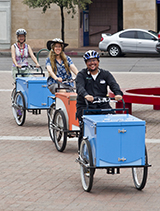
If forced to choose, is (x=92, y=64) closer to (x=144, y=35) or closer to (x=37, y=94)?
(x=37, y=94)

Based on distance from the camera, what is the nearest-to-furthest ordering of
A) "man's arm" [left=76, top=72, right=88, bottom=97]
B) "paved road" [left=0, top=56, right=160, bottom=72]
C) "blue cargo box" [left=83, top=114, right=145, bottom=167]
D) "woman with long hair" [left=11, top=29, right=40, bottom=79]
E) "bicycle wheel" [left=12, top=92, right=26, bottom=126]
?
"blue cargo box" [left=83, top=114, right=145, bottom=167] → "man's arm" [left=76, top=72, right=88, bottom=97] → "bicycle wheel" [left=12, top=92, right=26, bottom=126] → "woman with long hair" [left=11, top=29, right=40, bottom=79] → "paved road" [left=0, top=56, right=160, bottom=72]

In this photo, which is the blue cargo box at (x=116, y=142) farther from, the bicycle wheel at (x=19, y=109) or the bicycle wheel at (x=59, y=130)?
the bicycle wheel at (x=19, y=109)

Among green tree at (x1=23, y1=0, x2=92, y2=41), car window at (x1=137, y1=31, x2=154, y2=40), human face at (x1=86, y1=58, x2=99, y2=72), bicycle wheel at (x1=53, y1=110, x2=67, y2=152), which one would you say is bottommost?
bicycle wheel at (x1=53, y1=110, x2=67, y2=152)

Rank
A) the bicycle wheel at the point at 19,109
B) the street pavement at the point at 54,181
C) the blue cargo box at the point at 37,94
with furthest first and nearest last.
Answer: the bicycle wheel at the point at 19,109 → the blue cargo box at the point at 37,94 → the street pavement at the point at 54,181

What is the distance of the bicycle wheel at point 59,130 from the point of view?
8194mm

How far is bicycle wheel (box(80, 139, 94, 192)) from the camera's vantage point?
607 centimetres

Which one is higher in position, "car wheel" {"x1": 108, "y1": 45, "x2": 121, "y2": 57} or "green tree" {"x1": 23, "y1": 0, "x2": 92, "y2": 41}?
"green tree" {"x1": 23, "y1": 0, "x2": 92, "y2": 41}

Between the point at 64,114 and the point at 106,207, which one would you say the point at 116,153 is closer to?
the point at 106,207

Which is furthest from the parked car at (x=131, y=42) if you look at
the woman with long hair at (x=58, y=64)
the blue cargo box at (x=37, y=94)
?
the woman with long hair at (x=58, y=64)

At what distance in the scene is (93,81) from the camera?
6.90 m

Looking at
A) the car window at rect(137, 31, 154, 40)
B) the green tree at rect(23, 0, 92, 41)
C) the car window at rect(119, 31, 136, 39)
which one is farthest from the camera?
the green tree at rect(23, 0, 92, 41)

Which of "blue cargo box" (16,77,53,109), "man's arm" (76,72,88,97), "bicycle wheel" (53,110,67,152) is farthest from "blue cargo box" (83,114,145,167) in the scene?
"blue cargo box" (16,77,53,109)

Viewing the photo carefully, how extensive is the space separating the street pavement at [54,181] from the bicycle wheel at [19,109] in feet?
1.30

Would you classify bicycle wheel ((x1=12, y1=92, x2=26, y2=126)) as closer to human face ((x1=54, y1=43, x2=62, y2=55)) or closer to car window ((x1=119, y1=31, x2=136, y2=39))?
human face ((x1=54, y1=43, x2=62, y2=55))
